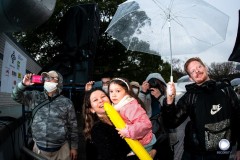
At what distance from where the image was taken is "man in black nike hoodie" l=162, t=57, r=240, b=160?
114 inches

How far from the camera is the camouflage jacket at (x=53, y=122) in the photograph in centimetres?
376

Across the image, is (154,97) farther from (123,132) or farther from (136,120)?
(123,132)

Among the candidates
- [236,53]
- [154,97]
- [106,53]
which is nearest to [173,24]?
[154,97]

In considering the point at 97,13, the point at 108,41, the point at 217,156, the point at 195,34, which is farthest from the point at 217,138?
the point at 108,41

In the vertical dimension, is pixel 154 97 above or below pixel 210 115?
above

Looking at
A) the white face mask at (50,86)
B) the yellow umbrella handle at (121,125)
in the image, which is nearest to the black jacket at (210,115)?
the yellow umbrella handle at (121,125)

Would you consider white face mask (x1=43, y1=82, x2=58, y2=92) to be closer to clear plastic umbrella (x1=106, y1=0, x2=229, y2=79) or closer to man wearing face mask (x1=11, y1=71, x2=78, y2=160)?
man wearing face mask (x1=11, y1=71, x2=78, y2=160)

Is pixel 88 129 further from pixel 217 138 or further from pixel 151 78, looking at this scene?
pixel 151 78

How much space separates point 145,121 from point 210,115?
736 millimetres

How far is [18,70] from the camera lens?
14.4 ft

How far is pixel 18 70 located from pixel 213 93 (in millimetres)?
2632

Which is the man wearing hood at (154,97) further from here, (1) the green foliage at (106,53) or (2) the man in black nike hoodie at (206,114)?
(1) the green foliage at (106,53)

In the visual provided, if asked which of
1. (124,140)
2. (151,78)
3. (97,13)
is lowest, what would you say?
(124,140)

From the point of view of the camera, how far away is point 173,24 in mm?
3848
